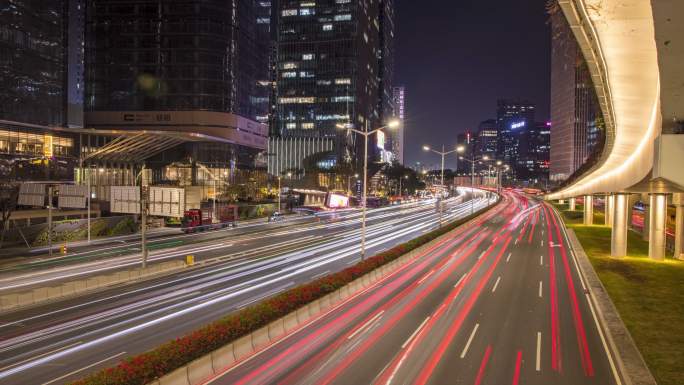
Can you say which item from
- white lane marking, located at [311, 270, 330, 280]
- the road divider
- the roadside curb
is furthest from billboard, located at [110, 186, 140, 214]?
the roadside curb

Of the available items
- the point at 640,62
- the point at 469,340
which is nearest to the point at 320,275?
the point at 469,340

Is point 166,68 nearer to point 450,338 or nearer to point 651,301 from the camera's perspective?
point 450,338

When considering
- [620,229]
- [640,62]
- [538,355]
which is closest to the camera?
[640,62]

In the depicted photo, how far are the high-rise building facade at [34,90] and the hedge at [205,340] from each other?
52.2 m

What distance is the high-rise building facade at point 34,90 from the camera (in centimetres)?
6028

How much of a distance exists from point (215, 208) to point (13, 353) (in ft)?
168

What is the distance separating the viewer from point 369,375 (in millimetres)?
14539

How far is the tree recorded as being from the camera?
139 ft

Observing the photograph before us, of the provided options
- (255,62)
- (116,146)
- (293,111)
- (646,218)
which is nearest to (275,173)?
(293,111)

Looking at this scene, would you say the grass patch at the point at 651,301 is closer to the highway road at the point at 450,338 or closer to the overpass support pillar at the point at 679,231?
the highway road at the point at 450,338

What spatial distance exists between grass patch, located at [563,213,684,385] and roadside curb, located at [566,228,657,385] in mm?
341

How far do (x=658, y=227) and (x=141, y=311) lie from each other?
41.3m

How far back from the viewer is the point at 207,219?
197 feet

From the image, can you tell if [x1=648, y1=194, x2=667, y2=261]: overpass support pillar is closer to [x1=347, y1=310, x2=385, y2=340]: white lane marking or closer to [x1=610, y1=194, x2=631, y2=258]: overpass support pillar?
[x1=610, y1=194, x2=631, y2=258]: overpass support pillar
